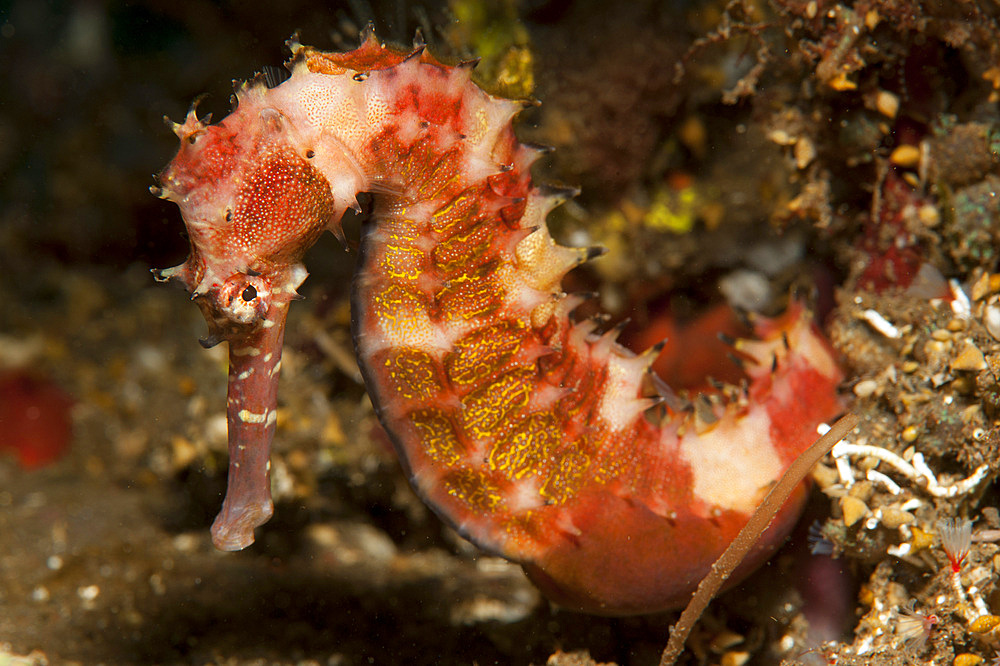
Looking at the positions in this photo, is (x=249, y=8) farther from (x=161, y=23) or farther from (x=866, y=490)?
(x=866, y=490)

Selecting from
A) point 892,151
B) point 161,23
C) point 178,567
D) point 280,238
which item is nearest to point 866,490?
point 892,151

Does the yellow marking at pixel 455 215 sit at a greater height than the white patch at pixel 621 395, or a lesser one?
greater

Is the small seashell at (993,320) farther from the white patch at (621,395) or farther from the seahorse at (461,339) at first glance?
the white patch at (621,395)

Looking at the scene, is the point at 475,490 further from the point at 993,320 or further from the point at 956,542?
the point at 993,320

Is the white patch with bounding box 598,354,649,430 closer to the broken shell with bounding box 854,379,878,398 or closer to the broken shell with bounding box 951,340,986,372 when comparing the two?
the broken shell with bounding box 854,379,878,398

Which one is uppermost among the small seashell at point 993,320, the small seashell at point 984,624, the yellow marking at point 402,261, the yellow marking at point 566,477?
the yellow marking at point 402,261

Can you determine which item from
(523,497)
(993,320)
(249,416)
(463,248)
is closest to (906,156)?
(993,320)

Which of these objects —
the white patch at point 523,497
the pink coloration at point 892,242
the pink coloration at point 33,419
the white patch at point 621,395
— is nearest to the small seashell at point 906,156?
the pink coloration at point 892,242
